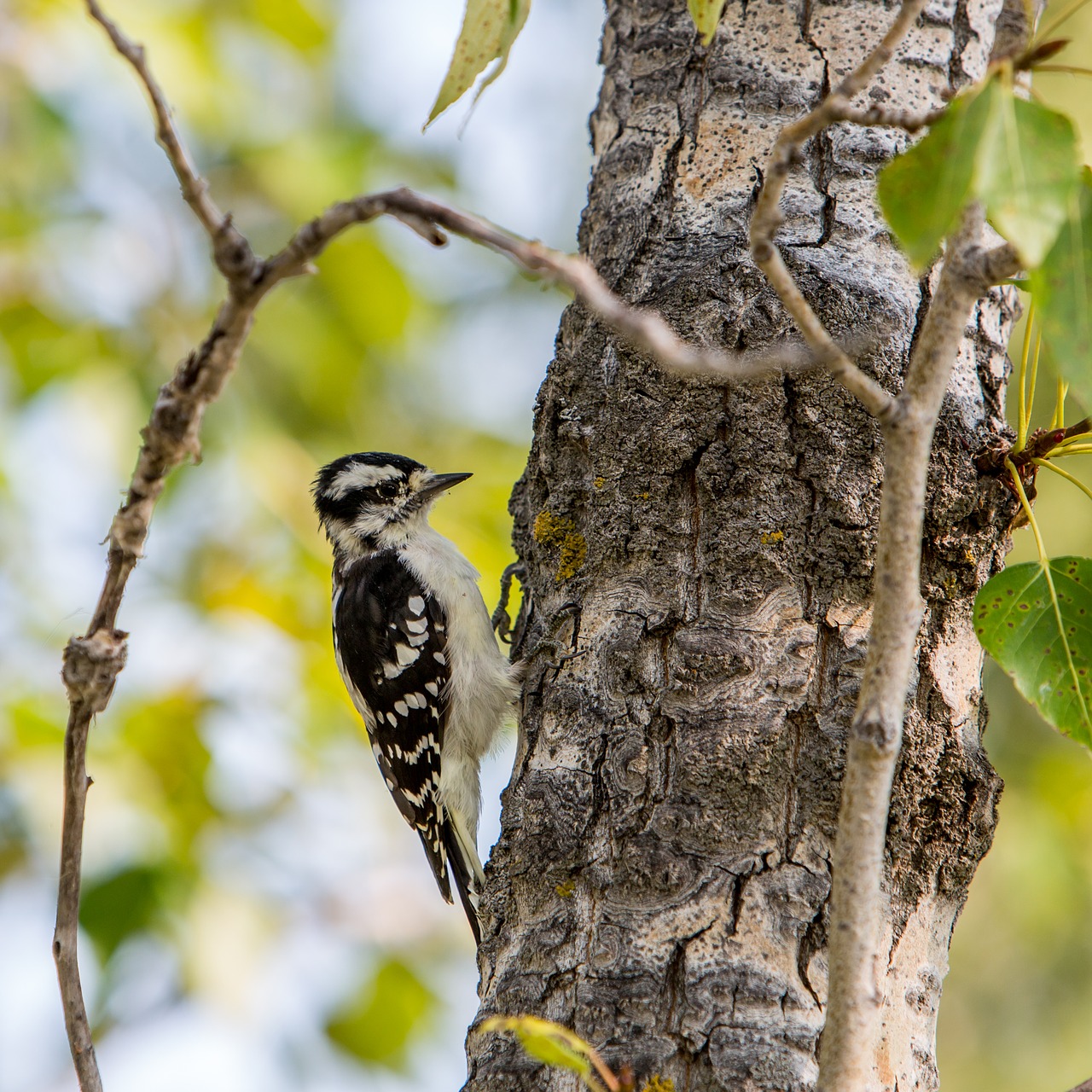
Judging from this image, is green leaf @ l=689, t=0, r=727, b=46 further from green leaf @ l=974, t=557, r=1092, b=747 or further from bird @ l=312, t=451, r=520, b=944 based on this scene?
bird @ l=312, t=451, r=520, b=944

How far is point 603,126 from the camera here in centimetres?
284

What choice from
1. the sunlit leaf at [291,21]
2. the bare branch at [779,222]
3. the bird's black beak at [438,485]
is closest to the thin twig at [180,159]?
the bare branch at [779,222]

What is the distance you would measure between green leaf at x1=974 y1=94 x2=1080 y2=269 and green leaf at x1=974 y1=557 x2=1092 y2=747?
866mm

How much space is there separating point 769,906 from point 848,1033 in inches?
25.6

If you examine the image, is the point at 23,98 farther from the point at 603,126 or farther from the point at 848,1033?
the point at 848,1033

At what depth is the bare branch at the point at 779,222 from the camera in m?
1.29

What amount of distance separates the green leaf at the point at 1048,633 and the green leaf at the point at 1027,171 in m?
0.87

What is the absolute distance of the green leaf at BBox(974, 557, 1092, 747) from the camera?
190 centimetres

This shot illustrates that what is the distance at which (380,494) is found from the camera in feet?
15.5

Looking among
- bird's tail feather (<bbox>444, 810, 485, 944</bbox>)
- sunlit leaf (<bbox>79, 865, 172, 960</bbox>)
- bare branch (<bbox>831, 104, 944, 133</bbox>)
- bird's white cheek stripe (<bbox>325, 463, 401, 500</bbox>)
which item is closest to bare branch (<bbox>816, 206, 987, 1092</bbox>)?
bare branch (<bbox>831, 104, 944, 133</bbox>)

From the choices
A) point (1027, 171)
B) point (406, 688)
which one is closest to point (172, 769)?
point (406, 688)

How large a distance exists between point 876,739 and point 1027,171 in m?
0.63

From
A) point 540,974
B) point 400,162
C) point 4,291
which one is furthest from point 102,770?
point 400,162

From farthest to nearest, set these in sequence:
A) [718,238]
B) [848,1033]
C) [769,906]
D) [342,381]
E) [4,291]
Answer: [342,381] → [4,291] → [718,238] → [769,906] → [848,1033]
